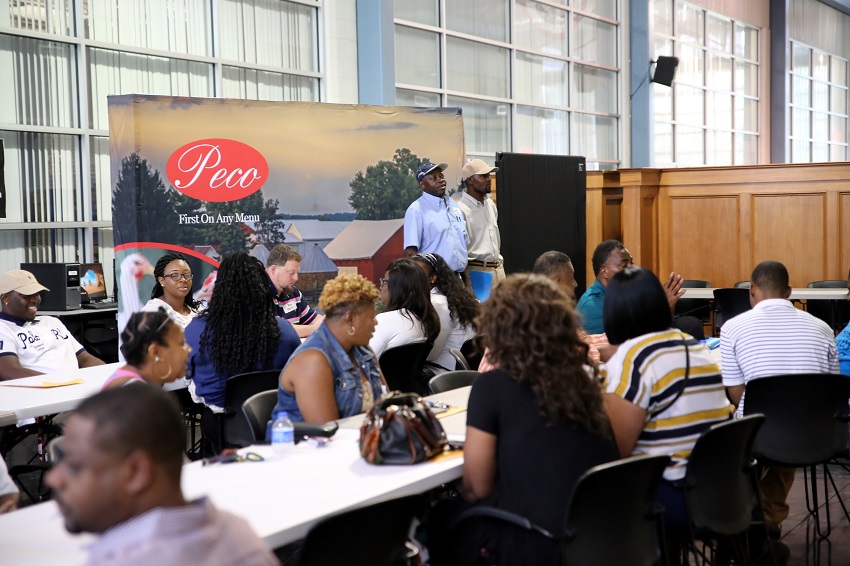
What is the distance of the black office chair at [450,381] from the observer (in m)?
4.20

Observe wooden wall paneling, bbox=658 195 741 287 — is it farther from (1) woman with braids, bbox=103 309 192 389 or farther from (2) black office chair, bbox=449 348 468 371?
(1) woman with braids, bbox=103 309 192 389

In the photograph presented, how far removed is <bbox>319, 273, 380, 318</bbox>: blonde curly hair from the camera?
3605 millimetres

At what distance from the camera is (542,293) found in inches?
107

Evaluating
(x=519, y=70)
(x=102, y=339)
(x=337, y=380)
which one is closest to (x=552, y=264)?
(x=337, y=380)

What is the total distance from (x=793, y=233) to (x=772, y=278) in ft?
20.2

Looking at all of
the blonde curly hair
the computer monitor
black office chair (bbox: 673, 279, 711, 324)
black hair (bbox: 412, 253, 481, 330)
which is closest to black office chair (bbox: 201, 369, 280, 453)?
the blonde curly hair

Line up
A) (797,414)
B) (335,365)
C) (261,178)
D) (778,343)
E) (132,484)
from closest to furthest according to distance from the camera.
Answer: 1. (132,484)
2. (335,365)
3. (797,414)
4. (778,343)
5. (261,178)

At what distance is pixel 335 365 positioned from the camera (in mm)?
3586

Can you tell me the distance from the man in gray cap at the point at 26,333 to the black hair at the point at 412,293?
6.53ft

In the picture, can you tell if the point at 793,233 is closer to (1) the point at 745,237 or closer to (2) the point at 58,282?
(1) the point at 745,237

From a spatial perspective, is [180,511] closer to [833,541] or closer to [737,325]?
[737,325]

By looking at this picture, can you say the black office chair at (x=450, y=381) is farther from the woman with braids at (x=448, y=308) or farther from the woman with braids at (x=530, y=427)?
the woman with braids at (x=530, y=427)

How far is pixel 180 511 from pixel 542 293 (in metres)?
1.51

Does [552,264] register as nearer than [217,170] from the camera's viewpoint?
Yes
